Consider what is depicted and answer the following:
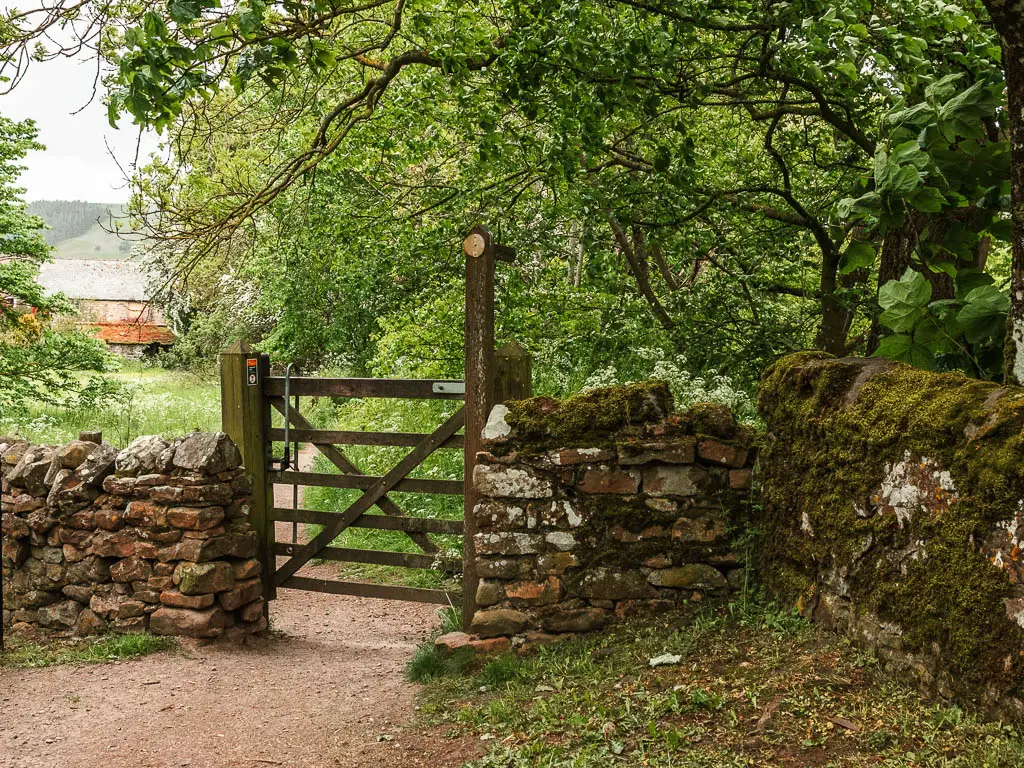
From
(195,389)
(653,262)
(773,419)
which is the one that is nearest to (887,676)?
(773,419)

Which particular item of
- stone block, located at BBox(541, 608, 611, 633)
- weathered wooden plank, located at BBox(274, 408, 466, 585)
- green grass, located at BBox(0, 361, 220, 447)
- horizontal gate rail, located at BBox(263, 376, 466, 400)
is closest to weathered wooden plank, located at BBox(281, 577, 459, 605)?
weathered wooden plank, located at BBox(274, 408, 466, 585)

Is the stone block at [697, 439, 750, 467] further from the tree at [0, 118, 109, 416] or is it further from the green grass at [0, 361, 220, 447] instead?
the tree at [0, 118, 109, 416]

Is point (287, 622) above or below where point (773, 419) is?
below

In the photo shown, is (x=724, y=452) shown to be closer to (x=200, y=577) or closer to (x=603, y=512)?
(x=603, y=512)

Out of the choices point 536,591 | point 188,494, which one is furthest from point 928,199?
point 188,494

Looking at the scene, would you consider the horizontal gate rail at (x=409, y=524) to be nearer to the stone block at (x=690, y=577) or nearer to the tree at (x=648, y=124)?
the stone block at (x=690, y=577)

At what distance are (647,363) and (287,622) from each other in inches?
145

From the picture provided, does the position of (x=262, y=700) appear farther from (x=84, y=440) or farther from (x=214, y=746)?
(x=84, y=440)

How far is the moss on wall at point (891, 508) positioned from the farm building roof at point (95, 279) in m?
41.8

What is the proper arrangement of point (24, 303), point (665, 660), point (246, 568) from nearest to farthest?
point (665, 660), point (246, 568), point (24, 303)

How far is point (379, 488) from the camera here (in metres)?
5.89

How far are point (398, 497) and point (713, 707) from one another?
599cm

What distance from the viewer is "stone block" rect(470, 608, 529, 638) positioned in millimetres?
4559

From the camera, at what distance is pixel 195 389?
70.9 feet
